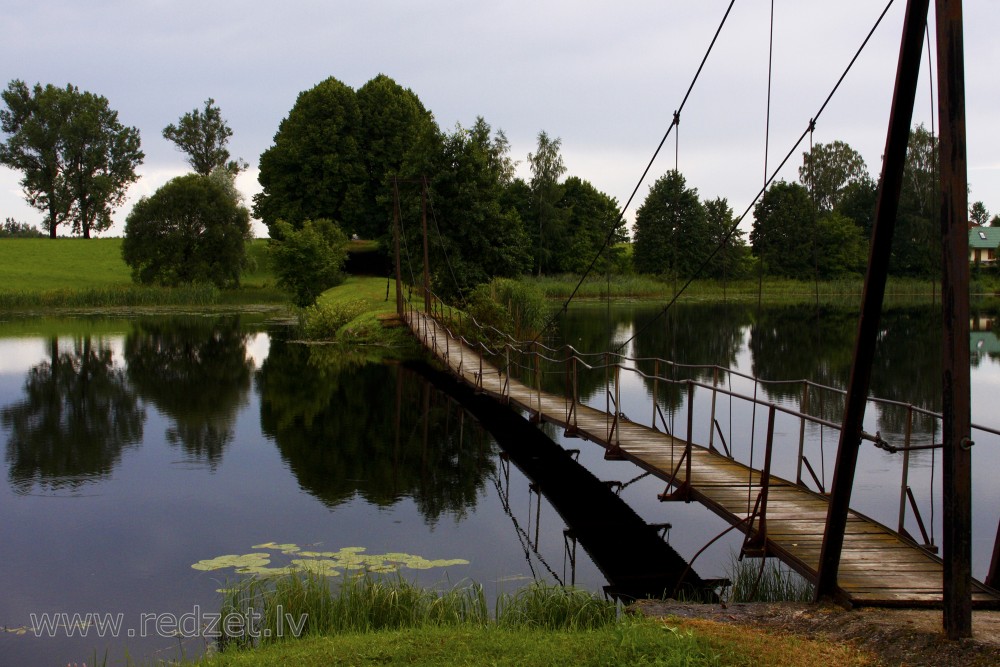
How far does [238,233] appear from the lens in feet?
192

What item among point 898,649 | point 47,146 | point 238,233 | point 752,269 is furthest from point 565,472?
point 47,146

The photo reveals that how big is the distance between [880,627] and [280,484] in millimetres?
9699

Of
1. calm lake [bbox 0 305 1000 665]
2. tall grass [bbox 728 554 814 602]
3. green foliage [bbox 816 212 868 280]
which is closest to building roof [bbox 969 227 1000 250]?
green foliage [bbox 816 212 868 280]

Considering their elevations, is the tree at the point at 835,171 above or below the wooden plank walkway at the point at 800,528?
above

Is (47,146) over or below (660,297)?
over

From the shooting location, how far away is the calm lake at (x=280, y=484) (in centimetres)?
915

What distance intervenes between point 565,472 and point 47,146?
69.7 m

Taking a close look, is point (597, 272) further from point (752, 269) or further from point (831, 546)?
point (831, 546)

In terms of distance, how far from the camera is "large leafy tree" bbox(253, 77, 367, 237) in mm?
52625

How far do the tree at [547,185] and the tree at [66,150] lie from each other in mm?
34284

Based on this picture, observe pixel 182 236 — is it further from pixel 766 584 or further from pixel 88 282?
pixel 766 584

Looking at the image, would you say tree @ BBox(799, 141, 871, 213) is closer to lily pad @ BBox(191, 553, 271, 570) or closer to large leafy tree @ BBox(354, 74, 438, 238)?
large leafy tree @ BBox(354, 74, 438, 238)

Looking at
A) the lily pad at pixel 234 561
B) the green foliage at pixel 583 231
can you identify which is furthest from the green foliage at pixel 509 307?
the green foliage at pixel 583 231

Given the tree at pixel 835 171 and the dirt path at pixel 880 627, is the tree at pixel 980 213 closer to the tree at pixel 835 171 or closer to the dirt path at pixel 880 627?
the tree at pixel 835 171
